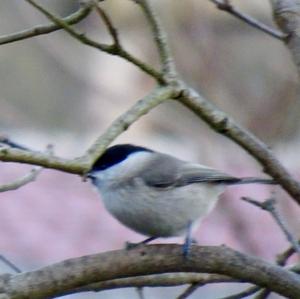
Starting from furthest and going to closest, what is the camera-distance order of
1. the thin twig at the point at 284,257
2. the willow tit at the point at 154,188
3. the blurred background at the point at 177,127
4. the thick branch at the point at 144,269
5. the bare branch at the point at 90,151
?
the blurred background at the point at 177,127, the willow tit at the point at 154,188, the thin twig at the point at 284,257, the thick branch at the point at 144,269, the bare branch at the point at 90,151

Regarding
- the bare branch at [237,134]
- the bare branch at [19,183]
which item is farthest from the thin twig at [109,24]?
the bare branch at [19,183]

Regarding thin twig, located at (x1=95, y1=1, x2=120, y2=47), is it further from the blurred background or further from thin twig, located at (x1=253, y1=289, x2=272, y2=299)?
the blurred background

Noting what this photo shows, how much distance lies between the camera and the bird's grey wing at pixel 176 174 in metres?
2.29

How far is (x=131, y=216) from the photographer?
2.19 meters

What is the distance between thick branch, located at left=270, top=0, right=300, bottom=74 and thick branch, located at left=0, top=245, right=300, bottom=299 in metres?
0.44

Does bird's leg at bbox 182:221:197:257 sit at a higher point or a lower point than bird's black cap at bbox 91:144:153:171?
lower

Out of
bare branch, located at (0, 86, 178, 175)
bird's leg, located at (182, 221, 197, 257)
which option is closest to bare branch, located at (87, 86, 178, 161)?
bare branch, located at (0, 86, 178, 175)

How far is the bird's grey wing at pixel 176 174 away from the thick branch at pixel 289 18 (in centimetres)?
52

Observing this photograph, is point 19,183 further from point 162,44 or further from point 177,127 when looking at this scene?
point 177,127

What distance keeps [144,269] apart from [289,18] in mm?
594

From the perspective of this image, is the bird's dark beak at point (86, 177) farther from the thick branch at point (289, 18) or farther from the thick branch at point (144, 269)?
the thick branch at point (289, 18)

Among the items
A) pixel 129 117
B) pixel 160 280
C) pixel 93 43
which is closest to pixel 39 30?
pixel 93 43

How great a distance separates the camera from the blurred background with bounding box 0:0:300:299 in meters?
2.86

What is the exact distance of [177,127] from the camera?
3.33 metres
